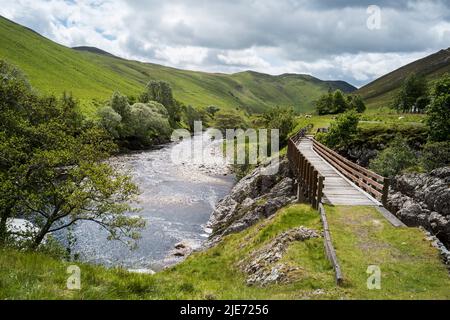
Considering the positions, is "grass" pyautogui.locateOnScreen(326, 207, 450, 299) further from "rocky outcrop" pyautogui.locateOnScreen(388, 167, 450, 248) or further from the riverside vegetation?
"rocky outcrop" pyautogui.locateOnScreen(388, 167, 450, 248)

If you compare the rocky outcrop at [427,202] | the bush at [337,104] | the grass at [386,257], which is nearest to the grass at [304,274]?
the grass at [386,257]

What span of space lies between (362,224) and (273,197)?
13499mm

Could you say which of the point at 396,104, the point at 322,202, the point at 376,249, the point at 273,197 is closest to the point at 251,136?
the point at 396,104

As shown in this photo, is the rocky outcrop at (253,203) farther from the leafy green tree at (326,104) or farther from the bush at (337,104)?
the leafy green tree at (326,104)

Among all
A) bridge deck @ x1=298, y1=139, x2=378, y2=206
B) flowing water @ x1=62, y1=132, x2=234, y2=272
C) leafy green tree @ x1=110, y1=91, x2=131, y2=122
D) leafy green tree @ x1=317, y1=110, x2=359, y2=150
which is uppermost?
leafy green tree @ x1=110, y1=91, x2=131, y2=122

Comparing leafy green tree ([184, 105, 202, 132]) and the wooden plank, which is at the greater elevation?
leafy green tree ([184, 105, 202, 132])

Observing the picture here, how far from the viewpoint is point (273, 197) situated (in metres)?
30.4

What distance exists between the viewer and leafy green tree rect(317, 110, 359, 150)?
47562 millimetres

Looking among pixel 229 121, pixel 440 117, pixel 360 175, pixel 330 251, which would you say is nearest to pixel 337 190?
pixel 360 175

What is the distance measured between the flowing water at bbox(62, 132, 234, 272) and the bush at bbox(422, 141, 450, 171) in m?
22.4

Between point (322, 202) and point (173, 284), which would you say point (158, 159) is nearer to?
point (322, 202)

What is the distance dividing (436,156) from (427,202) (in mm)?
8485

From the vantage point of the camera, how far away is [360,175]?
2336 cm

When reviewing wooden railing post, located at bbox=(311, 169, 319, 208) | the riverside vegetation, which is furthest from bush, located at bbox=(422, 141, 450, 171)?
wooden railing post, located at bbox=(311, 169, 319, 208)
